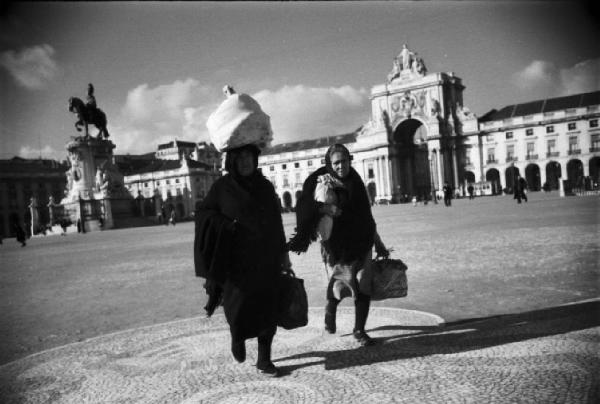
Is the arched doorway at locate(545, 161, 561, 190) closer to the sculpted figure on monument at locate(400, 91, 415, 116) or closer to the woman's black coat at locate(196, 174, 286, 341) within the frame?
the sculpted figure on monument at locate(400, 91, 415, 116)

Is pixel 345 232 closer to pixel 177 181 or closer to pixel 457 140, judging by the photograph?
pixel 457 140

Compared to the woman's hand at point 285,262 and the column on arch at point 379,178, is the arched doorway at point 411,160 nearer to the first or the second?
the column on arch at point 379,178

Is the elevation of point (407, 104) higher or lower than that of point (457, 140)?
higher

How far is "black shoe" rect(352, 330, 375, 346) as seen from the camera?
4109 millimetres

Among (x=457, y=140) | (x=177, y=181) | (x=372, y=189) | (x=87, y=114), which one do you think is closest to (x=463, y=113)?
(x=457, y=140)

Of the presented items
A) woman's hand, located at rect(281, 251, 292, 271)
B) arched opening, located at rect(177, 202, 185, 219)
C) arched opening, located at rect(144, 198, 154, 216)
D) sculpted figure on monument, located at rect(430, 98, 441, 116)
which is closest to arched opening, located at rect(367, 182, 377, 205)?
sculpted figure on monument, located at rect(430, 98, 441, 116)

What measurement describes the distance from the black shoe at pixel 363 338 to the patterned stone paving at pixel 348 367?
0.07m

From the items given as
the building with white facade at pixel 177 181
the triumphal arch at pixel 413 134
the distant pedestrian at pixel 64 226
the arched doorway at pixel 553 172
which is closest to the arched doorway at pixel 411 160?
the triumphal arch at pixel 413 134

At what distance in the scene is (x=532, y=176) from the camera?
6900cm

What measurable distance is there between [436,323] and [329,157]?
6.47ft

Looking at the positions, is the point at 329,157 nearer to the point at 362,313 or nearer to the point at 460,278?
the point at 362,313

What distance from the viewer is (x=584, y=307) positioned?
185 inches

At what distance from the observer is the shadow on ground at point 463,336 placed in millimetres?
3760

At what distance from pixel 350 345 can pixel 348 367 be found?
0.59 metres
